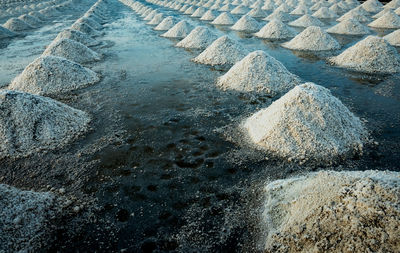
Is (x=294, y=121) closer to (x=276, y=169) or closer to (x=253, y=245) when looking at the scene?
(x=276, y=169)

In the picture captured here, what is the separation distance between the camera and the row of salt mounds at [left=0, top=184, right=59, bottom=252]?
2.55m

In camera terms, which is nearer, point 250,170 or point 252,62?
point 250,170

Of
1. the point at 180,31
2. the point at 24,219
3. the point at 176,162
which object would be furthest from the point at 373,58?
the point at 24,219

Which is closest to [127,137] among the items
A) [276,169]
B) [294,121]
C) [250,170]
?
[250,170]

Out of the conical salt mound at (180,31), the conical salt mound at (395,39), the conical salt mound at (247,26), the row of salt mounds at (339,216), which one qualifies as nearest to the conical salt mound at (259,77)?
the row of salt mounds at (339,216)

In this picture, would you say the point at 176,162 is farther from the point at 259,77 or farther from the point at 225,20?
the point at 225,20

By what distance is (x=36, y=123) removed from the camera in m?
4.49

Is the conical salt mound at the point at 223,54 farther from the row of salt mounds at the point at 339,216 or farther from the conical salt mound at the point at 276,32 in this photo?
the row of salt mounds at the point at 339,216

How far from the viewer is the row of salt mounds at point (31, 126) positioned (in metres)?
4.21

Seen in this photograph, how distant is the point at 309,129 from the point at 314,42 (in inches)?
275

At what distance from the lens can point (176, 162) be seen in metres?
3.91

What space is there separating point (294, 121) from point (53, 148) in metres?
3.94

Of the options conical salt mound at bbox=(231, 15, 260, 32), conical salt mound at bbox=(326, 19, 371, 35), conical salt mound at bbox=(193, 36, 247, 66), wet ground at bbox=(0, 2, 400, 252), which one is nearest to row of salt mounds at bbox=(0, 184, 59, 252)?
wet ground at bbox=(0, 2, 400, 252)

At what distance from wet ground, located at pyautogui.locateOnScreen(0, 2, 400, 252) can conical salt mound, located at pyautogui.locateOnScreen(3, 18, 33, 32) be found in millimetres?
11392
